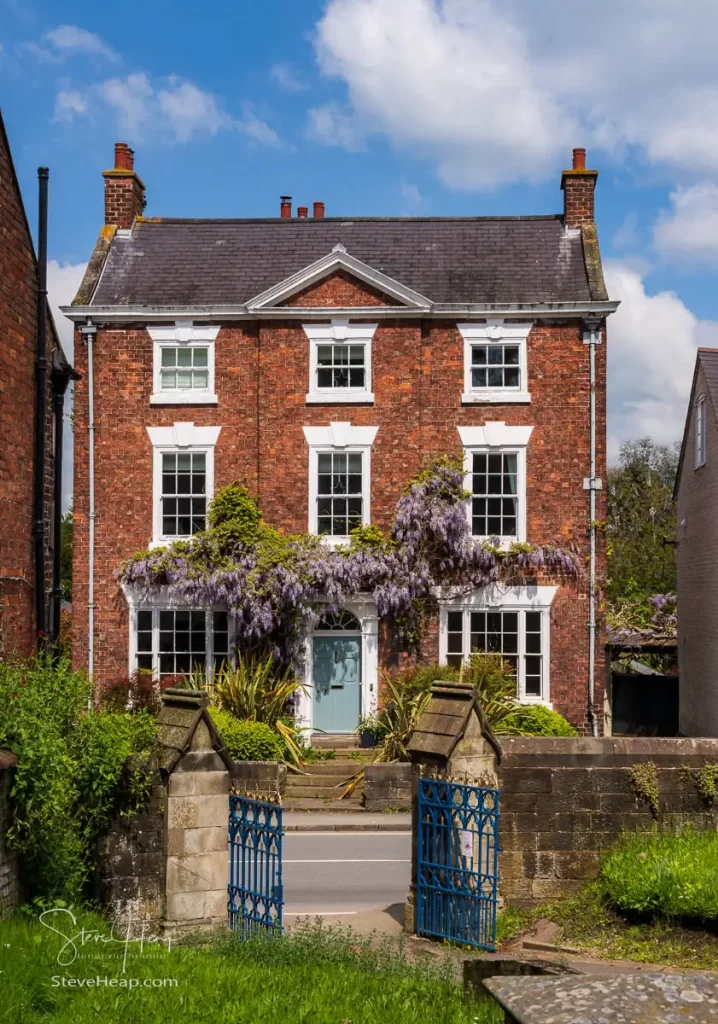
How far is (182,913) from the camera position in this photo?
9.78 meters

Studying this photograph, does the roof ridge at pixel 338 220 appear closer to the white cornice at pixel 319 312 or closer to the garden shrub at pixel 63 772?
the white cornice at pixel 319 312

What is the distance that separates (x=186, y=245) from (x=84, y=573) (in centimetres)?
788

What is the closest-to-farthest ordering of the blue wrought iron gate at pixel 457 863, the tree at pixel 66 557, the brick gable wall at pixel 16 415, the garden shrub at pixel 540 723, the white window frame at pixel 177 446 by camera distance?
the blue wrought iron gate at pixel 457 863 < the brick gable wall at pixel 16 415 < the garden shrub at pixel 540 723 < the white window frame at pixel 177 446 < the tree at pixel 66 557

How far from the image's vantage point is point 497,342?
23469 millimetres

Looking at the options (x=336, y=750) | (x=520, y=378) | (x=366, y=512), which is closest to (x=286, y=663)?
(x=336, y=750)

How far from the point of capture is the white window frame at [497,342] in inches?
918

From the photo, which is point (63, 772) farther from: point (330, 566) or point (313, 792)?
point (330, 566)

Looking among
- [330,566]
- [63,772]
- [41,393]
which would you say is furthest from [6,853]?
[330,566]

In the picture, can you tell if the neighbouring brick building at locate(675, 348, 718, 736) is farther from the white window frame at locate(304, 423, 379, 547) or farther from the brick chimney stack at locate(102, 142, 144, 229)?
the brick chimney stack at locate(102, 142, 144, 229)

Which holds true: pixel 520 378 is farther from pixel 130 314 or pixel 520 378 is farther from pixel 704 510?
pixel 130 314

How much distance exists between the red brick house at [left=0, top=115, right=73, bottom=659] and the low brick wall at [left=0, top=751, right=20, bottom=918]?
712 cm

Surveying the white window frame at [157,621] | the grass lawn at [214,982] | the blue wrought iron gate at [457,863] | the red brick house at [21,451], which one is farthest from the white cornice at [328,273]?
the grass lawn at [214,982]

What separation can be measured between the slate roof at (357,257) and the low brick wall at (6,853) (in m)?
16.0

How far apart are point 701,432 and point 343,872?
16029mm
